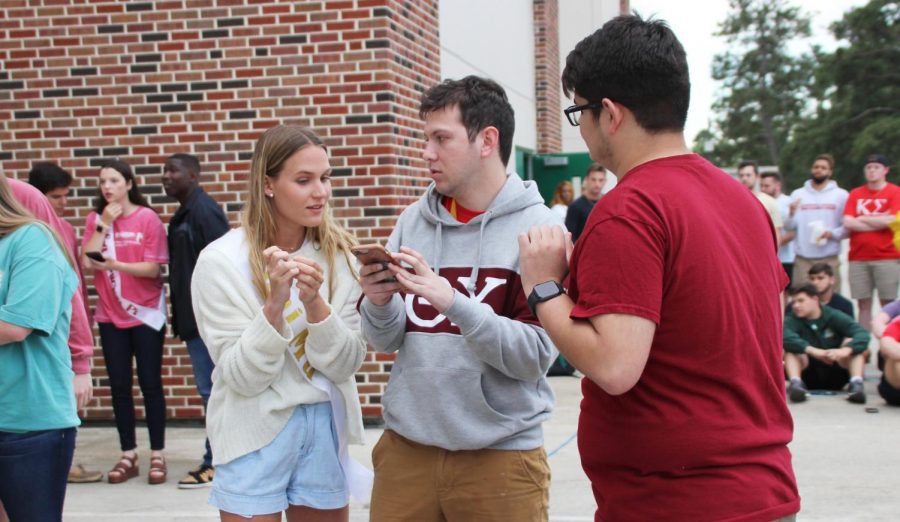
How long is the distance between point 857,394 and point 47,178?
22.2 ft

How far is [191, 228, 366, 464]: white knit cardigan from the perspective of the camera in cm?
287

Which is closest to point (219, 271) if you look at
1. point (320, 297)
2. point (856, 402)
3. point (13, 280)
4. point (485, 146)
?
point (320, 297)

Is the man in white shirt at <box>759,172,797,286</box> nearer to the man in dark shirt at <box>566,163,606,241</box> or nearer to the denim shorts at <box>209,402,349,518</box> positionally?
the man in dark shirt at <box>566,163,606,241</box>

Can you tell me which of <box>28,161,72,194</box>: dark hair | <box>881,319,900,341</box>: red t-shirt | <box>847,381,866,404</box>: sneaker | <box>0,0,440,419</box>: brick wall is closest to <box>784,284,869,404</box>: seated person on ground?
<box>847,381,866,404</box>: sneaker

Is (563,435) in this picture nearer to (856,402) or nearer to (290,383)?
(856,402)

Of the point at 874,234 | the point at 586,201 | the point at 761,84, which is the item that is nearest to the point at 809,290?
the point at 874,234

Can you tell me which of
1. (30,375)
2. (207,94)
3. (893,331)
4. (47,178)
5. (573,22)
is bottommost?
(893,331)

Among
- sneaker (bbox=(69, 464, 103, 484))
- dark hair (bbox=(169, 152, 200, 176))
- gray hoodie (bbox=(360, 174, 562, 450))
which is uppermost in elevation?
dark hair (bbox=(169, 152, 200, 176))

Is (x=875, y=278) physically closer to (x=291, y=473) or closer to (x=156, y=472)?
(x=156, y=472)

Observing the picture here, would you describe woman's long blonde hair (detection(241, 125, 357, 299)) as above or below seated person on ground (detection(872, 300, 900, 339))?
above

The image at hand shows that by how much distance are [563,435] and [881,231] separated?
4969mm

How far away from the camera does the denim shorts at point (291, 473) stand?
287 centimetres

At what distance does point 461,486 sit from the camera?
2.73m

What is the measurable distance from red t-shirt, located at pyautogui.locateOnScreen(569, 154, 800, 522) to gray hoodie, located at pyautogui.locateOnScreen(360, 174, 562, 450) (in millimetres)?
676
